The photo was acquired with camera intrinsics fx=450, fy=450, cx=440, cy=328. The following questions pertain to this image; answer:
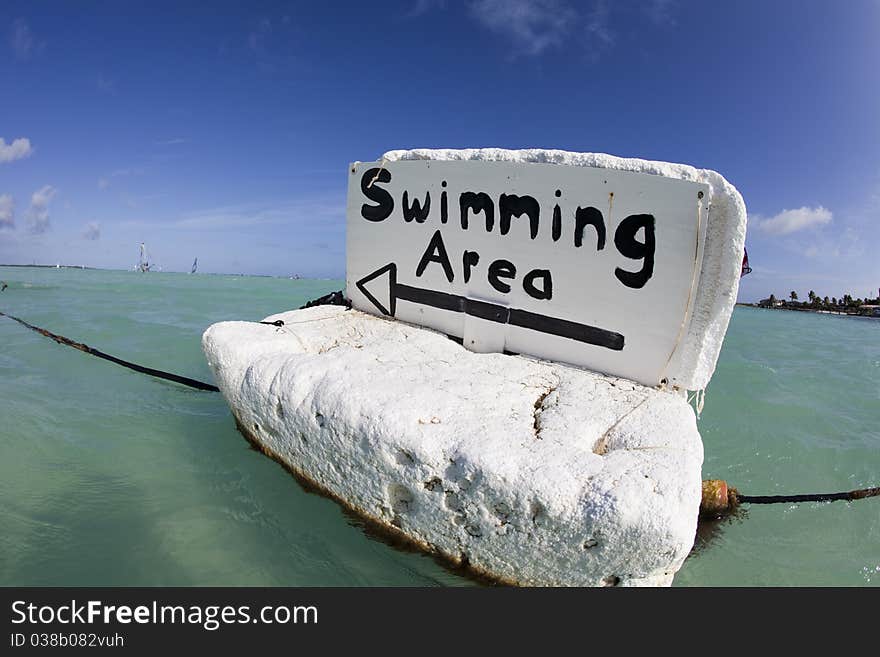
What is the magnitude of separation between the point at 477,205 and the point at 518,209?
0.28 m

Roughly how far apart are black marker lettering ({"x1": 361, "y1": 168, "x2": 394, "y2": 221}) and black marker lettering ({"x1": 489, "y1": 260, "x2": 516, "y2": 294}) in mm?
905

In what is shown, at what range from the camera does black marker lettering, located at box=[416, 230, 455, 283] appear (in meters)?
2.95

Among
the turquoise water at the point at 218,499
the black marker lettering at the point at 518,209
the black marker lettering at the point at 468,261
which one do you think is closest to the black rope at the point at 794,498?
the turquoise water at the point at 218,499

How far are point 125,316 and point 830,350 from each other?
14850 millimetres

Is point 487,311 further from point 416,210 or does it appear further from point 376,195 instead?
point 376,195

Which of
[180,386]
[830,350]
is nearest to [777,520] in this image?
[180,386]

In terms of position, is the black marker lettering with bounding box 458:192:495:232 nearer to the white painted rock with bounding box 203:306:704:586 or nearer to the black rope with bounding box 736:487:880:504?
the white painted rock with bounding box 203:306:704:586

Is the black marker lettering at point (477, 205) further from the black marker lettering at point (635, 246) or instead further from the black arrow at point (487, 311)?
the black marker lettering at point (635, 246)

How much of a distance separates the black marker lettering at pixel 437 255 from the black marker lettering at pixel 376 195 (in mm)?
426

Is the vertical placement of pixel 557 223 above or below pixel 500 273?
above

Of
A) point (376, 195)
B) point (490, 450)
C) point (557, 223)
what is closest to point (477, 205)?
point (557, 223)

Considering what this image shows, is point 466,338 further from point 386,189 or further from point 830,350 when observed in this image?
point 830,350

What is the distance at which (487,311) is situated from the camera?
2.80m

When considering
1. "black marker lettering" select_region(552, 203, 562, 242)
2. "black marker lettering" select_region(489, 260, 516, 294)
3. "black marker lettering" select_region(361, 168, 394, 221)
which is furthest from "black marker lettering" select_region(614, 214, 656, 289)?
"black marker lettering" select_region(361, 168, 394, 221)
